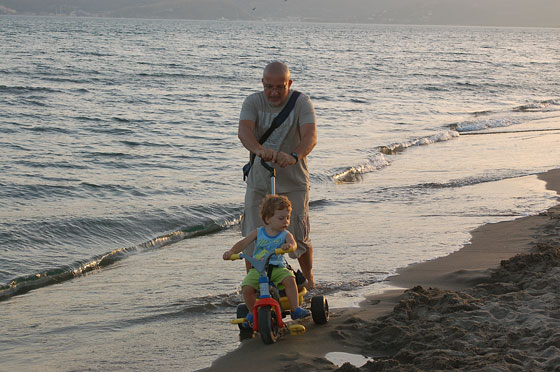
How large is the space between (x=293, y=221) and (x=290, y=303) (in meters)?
0.72

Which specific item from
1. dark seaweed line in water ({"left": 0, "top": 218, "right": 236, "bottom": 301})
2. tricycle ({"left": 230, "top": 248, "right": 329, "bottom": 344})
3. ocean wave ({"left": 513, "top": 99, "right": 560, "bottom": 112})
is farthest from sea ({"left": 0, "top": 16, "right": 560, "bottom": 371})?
tricycle ({"left": 230, "top": 248, "right": 329, "bottom": 344})

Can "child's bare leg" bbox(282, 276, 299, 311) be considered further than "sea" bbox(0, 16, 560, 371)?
No

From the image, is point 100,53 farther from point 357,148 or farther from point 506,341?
point 506,341

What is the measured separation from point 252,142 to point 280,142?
0.27m

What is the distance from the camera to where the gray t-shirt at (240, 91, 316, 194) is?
17.4 feet

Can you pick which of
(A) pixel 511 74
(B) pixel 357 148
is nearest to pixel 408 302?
(B) pixel 357 148

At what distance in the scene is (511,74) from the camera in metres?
41.5

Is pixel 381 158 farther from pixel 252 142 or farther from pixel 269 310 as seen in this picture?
pixel 269 310

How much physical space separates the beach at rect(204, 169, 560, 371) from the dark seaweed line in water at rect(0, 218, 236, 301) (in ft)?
9.74

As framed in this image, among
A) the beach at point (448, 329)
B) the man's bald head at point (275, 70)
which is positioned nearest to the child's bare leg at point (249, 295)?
the beach at point (448, 329)

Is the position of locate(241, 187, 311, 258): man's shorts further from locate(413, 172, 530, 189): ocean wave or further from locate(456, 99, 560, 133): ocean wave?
locate(456, 99, 560, 133): ocean wave

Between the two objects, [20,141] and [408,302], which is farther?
[20,141]

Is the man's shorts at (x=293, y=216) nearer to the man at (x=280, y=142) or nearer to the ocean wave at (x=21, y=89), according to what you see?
the man at (x=280, y=142)

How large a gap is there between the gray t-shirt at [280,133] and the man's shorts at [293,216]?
2.2 inches
